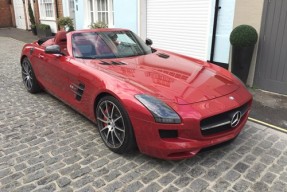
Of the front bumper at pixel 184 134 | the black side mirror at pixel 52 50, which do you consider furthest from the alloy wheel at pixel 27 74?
the front bumper at pixel 184 134

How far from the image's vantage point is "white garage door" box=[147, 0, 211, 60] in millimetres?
7398

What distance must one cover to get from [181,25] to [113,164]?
570cm

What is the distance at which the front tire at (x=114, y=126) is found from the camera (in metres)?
3.14

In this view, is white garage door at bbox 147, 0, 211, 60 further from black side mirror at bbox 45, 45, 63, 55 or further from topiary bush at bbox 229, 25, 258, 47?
black side mirror at bbox 45, 45, 63, 55

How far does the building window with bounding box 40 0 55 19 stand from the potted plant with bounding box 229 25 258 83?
460 inches

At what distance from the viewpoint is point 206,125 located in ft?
9.54

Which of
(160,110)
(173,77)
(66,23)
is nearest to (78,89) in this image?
(173,77)

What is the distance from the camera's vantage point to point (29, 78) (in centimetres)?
580

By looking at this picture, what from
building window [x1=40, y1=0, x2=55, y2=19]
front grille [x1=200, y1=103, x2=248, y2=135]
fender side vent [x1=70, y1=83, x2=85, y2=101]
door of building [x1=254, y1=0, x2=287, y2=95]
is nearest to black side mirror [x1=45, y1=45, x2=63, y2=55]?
fender side vent [x1=70, y1=83, x2=85, y2=101]

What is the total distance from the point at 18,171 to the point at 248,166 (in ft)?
8.32

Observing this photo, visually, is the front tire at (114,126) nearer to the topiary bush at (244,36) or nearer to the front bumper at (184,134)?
the front bumper at (184,134)

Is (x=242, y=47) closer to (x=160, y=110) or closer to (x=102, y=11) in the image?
(x=160, y=110)

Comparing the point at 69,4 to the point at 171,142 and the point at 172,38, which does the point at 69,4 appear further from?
the point at 171,142

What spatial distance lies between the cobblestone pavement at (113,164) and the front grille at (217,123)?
0.25m
